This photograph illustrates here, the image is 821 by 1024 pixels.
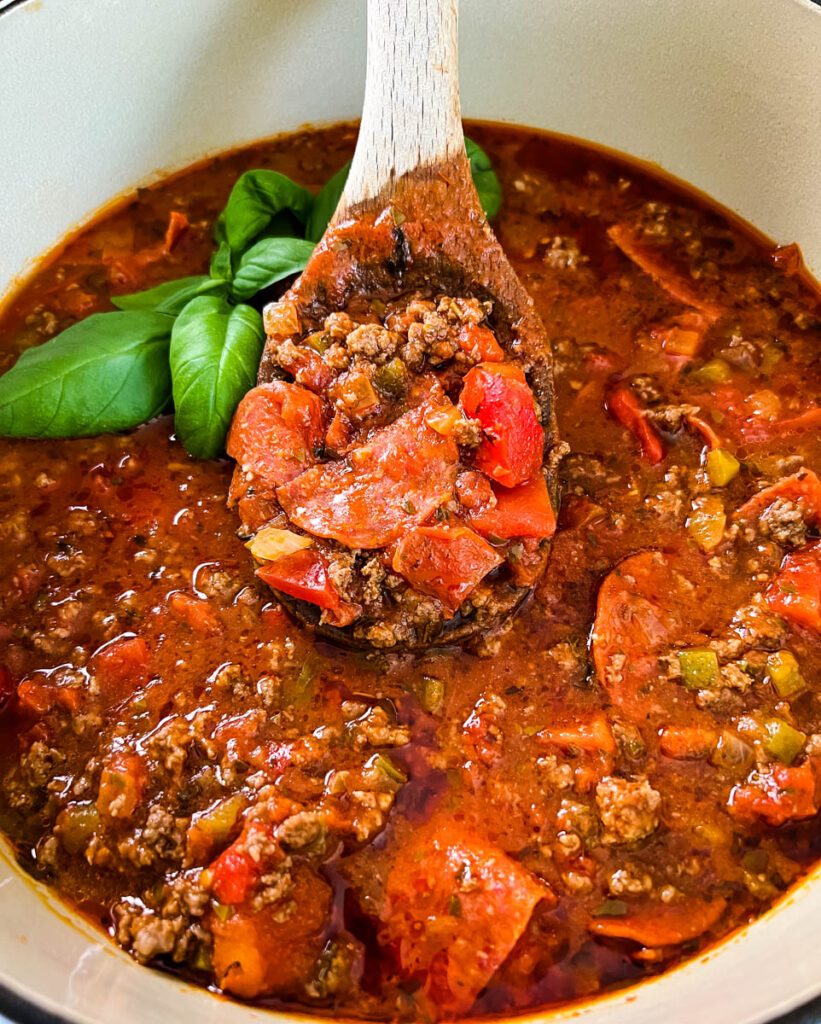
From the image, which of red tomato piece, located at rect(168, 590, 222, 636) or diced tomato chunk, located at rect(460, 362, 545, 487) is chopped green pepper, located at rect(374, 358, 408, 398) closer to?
diced tomato chunk, located at rect(460, 362, 545, 487)

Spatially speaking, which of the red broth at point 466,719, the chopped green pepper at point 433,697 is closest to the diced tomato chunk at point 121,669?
the red broth at point 466,719

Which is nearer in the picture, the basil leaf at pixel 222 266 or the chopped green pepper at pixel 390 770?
the chopped green pepper at pixel 390 770

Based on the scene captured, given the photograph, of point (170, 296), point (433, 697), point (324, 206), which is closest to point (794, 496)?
point (433, 697)

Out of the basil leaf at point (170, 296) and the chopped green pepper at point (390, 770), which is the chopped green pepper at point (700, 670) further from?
the basil leaf at point (170, 296)

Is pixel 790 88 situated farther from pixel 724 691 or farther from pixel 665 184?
pixel 724 691

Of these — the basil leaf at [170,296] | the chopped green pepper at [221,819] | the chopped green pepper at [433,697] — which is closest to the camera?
the chopped green pepper at [221,819]
